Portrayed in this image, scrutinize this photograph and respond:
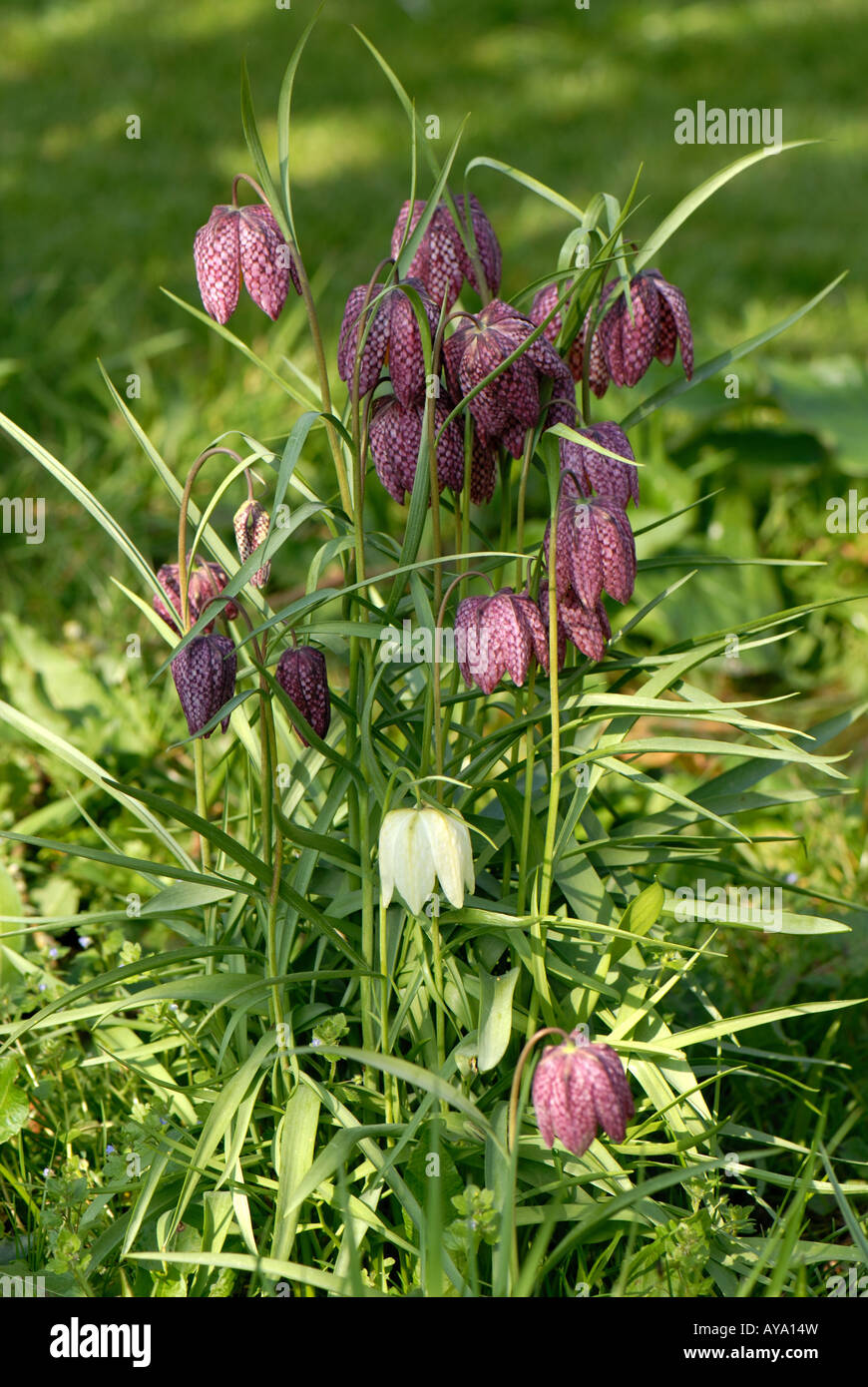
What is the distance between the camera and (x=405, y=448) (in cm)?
120

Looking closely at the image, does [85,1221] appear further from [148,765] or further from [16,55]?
[16,55]

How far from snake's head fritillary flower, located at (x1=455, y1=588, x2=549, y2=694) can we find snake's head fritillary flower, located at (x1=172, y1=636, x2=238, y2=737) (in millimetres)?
204

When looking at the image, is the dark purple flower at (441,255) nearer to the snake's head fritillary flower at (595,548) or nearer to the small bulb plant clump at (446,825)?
the small bulb plant clump at (446,825)

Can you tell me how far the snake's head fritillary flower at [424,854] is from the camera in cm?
106

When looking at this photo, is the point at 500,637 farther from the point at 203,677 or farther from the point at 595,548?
the point at 203,677

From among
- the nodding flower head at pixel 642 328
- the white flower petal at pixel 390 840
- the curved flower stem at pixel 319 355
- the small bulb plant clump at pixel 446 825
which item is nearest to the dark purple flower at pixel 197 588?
the small bulb plant clump at pixel 446 825

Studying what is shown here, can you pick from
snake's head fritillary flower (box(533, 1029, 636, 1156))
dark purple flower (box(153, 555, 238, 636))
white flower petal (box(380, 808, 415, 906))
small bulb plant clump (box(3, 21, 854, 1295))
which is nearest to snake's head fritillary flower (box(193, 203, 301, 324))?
small bulb plant clump (box(3, 21, 854, 1295))

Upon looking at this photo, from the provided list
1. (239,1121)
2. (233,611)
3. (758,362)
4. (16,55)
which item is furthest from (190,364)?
(16,55)

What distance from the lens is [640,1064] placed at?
1.29 metres

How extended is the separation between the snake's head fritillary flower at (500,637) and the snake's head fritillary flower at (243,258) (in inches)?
12.5

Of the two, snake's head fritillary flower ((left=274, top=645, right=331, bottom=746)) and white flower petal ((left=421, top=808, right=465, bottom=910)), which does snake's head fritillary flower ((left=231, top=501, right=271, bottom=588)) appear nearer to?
snake's head fritillary flower ((left=274, top=645, right=331, bottom=746))

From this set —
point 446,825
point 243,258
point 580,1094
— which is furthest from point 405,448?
point 580,1094

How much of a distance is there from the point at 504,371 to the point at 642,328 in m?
0.16
